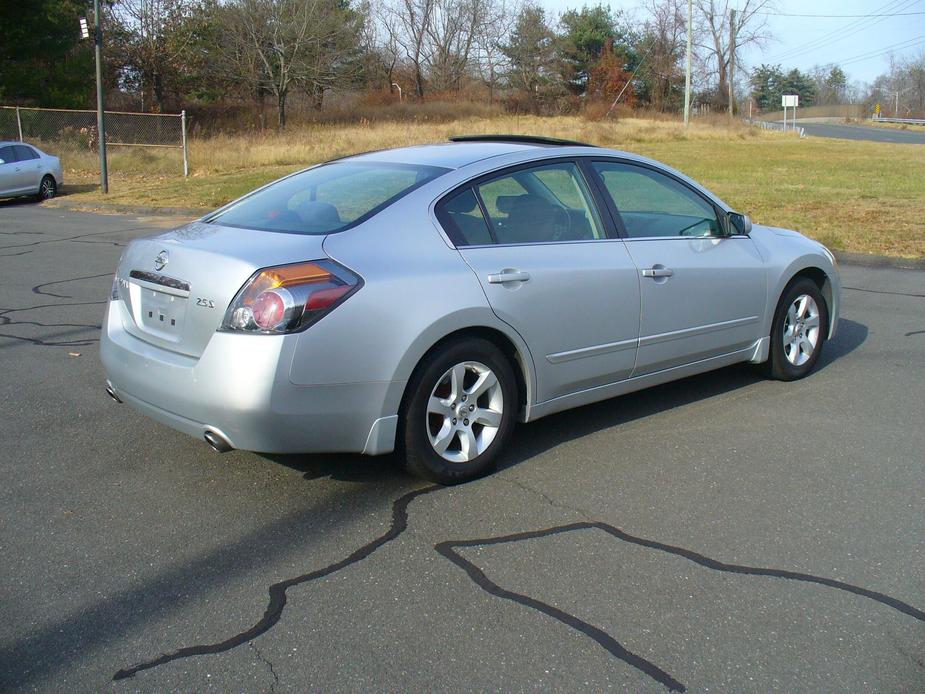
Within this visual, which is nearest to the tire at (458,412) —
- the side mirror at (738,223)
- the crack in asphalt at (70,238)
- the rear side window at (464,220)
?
the rear side window at (464,220)

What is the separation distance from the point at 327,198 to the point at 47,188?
20.3 meters

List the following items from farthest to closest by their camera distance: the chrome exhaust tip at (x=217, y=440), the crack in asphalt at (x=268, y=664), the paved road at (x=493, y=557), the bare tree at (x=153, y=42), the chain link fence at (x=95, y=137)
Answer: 1. the bare tree at (x=153, y=42)
2. the chain link fence at (x=95, y=137)
3. the chrome exhaust tip at (x=217, y=440)
4. the paved road at (x=493, y=557)
5. the crack in asphalt at (x=268, y=664)

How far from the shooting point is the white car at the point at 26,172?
2123cm

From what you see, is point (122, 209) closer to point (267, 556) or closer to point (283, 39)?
point (267, 556)

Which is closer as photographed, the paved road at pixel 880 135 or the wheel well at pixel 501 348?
the wheel well at pixel 501 348

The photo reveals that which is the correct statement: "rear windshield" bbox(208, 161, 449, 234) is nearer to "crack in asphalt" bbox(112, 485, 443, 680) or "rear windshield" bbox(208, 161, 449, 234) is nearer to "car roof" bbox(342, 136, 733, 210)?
"car roof" bbox(342, 136, 733, 210)

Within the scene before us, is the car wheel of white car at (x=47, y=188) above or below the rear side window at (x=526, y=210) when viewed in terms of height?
above

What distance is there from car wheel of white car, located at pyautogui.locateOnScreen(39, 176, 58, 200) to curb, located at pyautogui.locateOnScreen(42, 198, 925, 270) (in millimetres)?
325

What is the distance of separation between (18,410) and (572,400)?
3303 mm

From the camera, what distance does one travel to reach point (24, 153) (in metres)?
22.0

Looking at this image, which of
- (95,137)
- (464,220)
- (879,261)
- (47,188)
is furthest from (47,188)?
(464,220)

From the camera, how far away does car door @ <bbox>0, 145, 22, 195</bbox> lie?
21.1m

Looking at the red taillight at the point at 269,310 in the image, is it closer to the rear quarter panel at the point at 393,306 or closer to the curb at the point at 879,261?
the rear quarter panel at the point at 393,306

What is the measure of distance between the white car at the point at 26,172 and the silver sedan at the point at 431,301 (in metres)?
18.6
